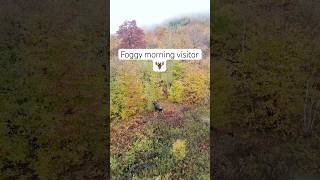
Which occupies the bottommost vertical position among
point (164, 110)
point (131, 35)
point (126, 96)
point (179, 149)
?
point (179, 149)

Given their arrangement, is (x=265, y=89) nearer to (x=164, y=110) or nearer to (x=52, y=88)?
(x=164, y=110)

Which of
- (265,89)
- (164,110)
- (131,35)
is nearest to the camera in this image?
(131,35)

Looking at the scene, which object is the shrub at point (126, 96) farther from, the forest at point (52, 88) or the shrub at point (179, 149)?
the shrub at point (179, 149)

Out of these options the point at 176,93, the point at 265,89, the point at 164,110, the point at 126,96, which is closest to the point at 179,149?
the point at 164,110

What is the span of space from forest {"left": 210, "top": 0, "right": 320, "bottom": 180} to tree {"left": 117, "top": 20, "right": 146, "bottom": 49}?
63cm

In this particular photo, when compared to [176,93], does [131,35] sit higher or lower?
higher

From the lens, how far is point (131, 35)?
10.9 ft

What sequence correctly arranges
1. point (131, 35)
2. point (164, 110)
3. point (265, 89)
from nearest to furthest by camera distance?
point (131, 35) < point (164, 110) < point (265, 89)

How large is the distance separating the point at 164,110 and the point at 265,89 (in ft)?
2.79

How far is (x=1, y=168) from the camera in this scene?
366 centimetres

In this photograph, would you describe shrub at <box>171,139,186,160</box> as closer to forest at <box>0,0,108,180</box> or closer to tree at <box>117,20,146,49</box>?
forest at <box>0,0,108,180</box>

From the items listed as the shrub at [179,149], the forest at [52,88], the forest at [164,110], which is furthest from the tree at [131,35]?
the shrub at [179,149]

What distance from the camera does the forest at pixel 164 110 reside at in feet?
11.0

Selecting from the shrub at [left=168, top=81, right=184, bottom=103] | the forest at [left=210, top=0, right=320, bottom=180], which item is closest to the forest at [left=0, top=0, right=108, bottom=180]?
the shrub at [left=168, top=81, right=184, bottom=103]
